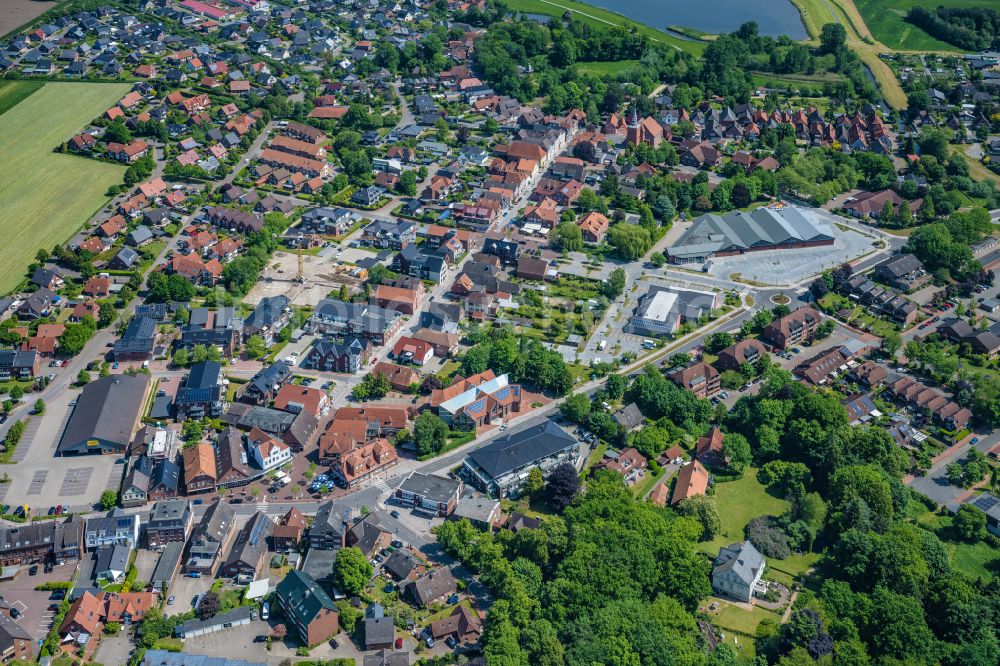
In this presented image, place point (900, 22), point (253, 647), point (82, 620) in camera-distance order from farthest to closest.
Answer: point (900, 22) → point (253, 647) → point (82, 620)

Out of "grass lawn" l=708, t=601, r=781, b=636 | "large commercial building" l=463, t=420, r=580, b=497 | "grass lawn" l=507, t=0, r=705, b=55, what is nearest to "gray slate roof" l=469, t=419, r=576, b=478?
"large commercial building" l=463, t=420, r=580, b=497

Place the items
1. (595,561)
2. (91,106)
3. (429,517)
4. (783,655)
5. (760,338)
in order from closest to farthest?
(783,655)
(595,561)
(429,517)
(760,338)
(91,106)

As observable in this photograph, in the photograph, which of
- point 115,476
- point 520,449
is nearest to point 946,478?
point 520,449

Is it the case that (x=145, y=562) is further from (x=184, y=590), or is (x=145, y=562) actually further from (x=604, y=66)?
(x=604, y=66)

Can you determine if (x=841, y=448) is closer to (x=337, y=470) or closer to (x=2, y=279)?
(x=337, y=470)

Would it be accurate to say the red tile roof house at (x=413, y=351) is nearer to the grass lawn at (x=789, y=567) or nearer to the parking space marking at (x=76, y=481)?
the parking space marking at (x=76, y=481)

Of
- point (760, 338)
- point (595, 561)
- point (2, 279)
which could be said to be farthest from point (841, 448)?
point (2, 279)

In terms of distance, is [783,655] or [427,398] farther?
[427,398]
